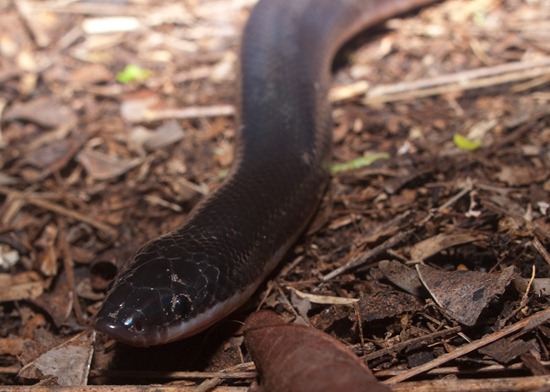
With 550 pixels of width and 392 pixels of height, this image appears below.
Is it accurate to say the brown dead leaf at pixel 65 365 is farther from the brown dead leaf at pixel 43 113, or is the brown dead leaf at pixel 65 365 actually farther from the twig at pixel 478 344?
the brown dead leaf at pixel 43 113

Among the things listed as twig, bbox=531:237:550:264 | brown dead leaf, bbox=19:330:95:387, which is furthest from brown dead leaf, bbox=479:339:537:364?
brown dead leaf, bbox=19:330:95:387

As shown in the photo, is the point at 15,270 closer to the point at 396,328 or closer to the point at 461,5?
the point at 396,328

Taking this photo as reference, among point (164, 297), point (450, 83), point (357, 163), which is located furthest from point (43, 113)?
point (450, 83)

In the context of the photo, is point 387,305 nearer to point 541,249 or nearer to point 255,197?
point 541,249

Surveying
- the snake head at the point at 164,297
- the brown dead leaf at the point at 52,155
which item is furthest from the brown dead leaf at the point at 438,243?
the brown dead leaf at the point at 52,155

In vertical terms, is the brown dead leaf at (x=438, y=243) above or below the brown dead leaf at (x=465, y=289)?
below
